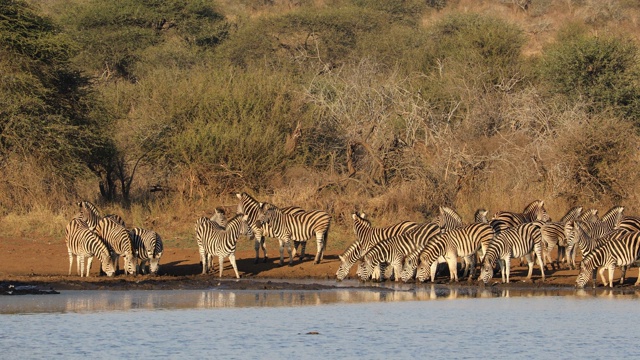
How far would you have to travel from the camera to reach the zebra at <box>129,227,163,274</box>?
1638 centimetres

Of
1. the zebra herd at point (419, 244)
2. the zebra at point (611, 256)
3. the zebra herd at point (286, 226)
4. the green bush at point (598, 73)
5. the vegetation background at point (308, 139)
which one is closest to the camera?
the zebra at point (611, 256)

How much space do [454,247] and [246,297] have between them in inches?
128

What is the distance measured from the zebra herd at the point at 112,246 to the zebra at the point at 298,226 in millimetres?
2261

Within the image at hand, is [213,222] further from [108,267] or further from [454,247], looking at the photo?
[454,247]

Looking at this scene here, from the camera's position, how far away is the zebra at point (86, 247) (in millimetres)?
16141

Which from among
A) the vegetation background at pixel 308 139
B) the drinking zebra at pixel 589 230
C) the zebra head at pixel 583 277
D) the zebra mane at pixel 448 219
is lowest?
the zebra head at pixel 583 277

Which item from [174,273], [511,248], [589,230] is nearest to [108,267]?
[174,273]

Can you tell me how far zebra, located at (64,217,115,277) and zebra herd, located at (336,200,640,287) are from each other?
3480 millimetres

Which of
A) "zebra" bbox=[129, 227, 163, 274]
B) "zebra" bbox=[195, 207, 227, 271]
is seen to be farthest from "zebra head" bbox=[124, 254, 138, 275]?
"zebra" bbox=[195, 207, 227, 271]

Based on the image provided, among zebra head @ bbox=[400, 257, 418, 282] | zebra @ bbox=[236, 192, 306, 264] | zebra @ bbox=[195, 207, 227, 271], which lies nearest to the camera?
zebra head @ bbox=[400, 257, 418, 282]

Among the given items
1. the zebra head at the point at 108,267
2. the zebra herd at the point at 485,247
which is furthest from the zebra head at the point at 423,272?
the zebra head at the point at 108,267

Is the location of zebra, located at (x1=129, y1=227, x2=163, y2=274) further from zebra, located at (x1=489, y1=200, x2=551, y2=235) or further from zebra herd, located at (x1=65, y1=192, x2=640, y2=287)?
zebra, located at (x1=489, y1=200, x2=551, y2=235)

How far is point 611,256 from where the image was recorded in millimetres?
15148

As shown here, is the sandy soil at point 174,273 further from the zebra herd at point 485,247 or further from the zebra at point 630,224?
the zebra at point 630,224
